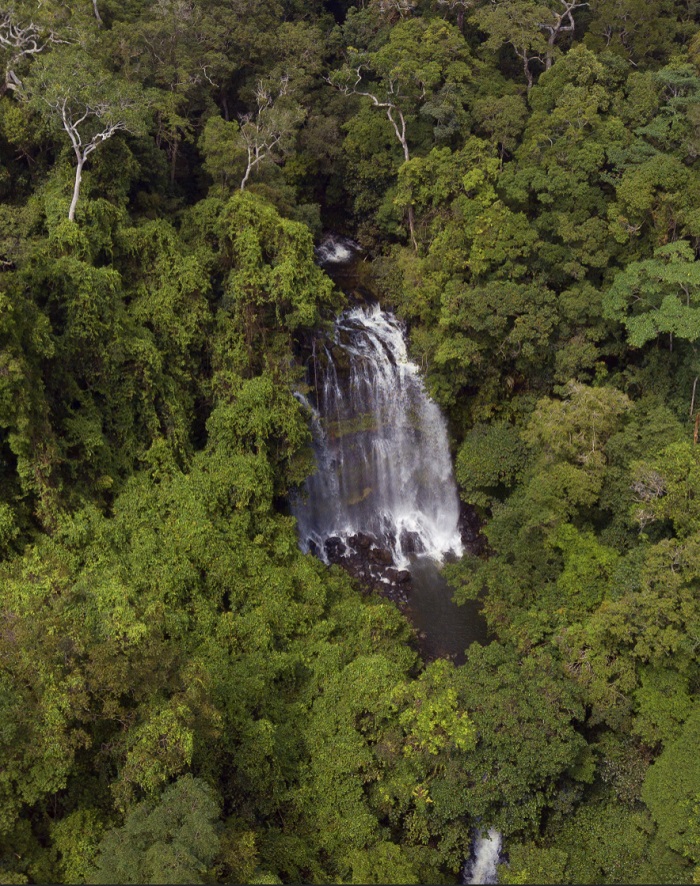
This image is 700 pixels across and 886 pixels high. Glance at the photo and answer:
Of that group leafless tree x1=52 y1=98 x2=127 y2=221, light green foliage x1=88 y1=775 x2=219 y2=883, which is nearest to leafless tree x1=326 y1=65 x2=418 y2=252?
leafless tree x1=52 y1=98 x2=127 y2=221

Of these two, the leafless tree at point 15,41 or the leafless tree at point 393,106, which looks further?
the leafless tree at point 393,106

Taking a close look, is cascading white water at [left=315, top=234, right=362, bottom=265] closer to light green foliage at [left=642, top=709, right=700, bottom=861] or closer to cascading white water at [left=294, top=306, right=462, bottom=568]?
cascading white water at [left=294, top=306, right=462, bottom=568]

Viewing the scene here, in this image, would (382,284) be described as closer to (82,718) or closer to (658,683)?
(658,683)

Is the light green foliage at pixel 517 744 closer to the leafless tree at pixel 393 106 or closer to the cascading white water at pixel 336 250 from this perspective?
the leafless tree at pixel 393 106

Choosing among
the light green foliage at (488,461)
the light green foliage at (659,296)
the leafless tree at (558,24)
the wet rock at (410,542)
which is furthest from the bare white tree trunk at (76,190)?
the leafless tree at (558,24)

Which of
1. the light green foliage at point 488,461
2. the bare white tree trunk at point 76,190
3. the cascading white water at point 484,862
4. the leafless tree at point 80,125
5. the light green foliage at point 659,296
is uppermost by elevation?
the leafless tree at point 80,125
